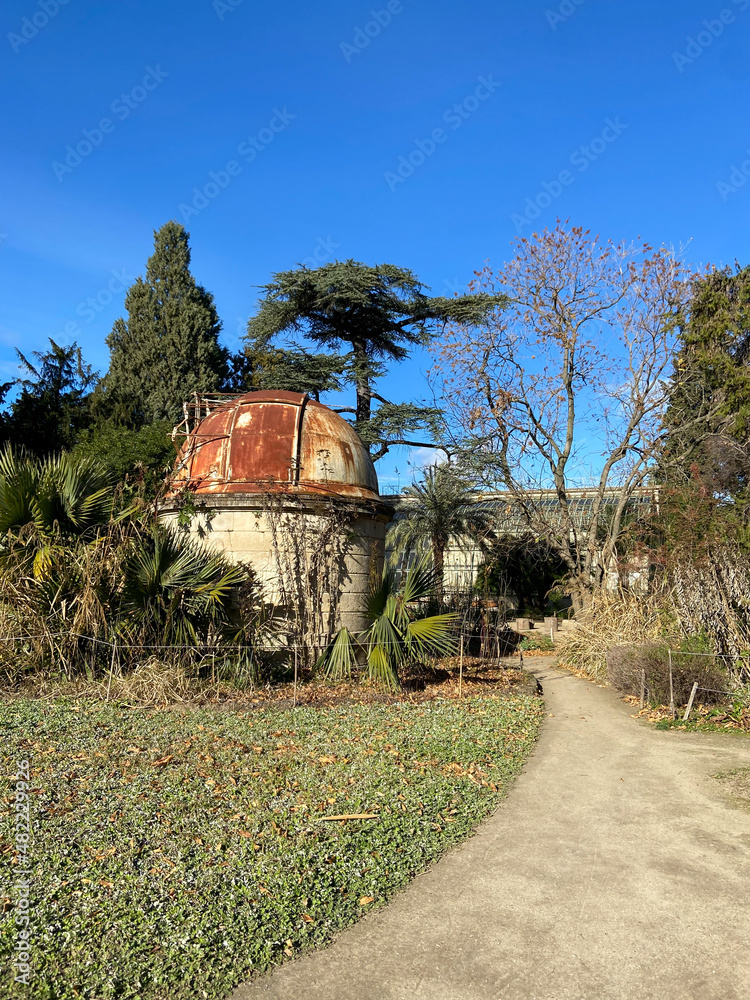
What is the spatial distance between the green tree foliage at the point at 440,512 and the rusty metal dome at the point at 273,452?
7.58 metres

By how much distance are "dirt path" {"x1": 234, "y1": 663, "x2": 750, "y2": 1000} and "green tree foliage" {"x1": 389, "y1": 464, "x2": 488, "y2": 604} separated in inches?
559

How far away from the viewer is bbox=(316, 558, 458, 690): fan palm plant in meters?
10.8

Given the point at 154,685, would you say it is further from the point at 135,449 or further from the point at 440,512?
the point at 440,512

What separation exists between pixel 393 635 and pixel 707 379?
13.2 metres

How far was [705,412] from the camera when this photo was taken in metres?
19.0

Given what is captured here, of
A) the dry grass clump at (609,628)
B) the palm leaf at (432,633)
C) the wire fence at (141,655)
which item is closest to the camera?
the wire fence at (141,655)

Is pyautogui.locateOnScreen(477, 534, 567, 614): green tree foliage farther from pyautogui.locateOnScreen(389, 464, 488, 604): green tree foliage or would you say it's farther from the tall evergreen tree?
the tall evergreen tree

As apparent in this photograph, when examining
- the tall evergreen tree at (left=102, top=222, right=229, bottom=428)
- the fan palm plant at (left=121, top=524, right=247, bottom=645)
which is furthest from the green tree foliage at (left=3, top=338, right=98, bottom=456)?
the fan palm plant at (left=121, top=524, right=247, bottom=645)

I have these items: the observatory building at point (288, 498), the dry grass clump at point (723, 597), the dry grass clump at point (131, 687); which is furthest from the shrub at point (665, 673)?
the dry grass clump at point (131, 687)

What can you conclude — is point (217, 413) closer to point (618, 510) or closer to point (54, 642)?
point (54, 642)

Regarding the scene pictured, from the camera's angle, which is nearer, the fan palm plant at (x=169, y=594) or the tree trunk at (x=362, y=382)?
the fan palm plant at (x=169, y=594)

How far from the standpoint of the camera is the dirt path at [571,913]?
370 cm

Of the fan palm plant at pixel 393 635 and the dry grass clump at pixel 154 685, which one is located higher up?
the fan palm plant at pixel 393 635

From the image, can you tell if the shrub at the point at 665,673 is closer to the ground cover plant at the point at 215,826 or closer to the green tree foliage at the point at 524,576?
the ground cover plant at the point at 215,826
